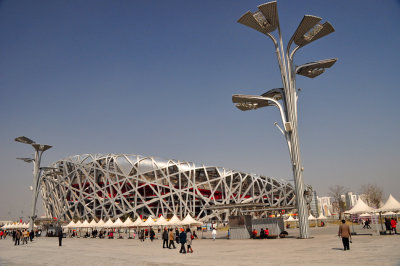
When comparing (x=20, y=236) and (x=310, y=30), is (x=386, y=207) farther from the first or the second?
(x=20, y=236)

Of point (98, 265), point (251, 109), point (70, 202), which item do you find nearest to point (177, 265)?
point (98, 265)

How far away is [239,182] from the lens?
2857 inches

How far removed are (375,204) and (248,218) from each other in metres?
55.1

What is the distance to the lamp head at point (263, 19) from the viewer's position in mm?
22594

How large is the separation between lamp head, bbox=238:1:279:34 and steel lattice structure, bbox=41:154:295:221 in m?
47.8

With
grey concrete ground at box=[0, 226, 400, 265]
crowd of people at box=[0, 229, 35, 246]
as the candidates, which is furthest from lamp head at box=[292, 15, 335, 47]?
crowd of people at box=[0, 229, 35, 246]

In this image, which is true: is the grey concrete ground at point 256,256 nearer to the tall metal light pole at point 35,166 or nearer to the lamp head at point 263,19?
the lamp head at point 263,19

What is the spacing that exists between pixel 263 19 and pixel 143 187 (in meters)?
52.3

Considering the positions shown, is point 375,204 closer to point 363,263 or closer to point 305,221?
point 305,221

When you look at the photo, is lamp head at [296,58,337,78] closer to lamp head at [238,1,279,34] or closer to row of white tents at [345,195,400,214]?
lamp head at [238,1,279,34]

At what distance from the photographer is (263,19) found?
23469mm

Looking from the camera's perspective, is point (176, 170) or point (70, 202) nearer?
point (176, 170)

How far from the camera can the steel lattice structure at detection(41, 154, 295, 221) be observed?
6638 centimetres

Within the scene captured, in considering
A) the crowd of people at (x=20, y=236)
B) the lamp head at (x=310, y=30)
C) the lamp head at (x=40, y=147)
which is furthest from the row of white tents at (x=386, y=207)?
the lamp head at (x=40, y=147)
